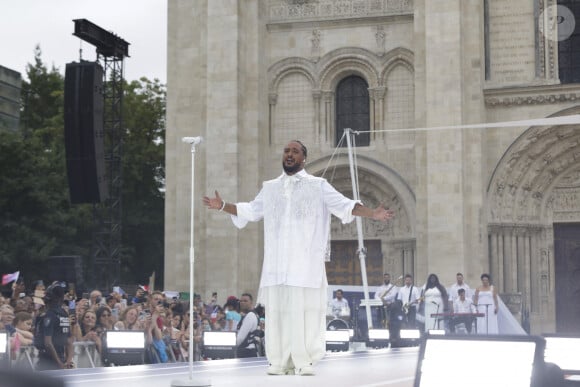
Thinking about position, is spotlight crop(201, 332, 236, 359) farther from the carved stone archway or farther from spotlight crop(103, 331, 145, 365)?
the carved stone archway

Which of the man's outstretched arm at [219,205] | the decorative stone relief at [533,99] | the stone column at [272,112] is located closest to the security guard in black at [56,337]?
the man's outstretched arm at [219,205]

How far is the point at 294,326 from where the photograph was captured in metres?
8.98

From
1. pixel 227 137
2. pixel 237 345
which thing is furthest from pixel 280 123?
pixel 237 345

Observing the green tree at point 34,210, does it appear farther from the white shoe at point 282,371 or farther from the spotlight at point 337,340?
the white shoe at point 282,371

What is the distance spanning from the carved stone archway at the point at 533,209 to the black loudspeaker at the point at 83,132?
1189 centimetres

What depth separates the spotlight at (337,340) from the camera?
17.4 metres

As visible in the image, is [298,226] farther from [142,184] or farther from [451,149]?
[142,184]

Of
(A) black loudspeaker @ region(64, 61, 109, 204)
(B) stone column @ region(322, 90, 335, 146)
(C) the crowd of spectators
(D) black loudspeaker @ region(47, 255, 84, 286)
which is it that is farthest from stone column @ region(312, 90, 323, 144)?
(C) the crowd of spectators

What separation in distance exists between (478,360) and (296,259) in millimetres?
4525

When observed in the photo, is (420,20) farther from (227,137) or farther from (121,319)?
(121,319)

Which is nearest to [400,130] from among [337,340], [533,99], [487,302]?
[533,99]

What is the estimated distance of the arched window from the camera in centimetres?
3241

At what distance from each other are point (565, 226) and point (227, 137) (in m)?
10.3

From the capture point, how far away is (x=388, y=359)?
1265cm
